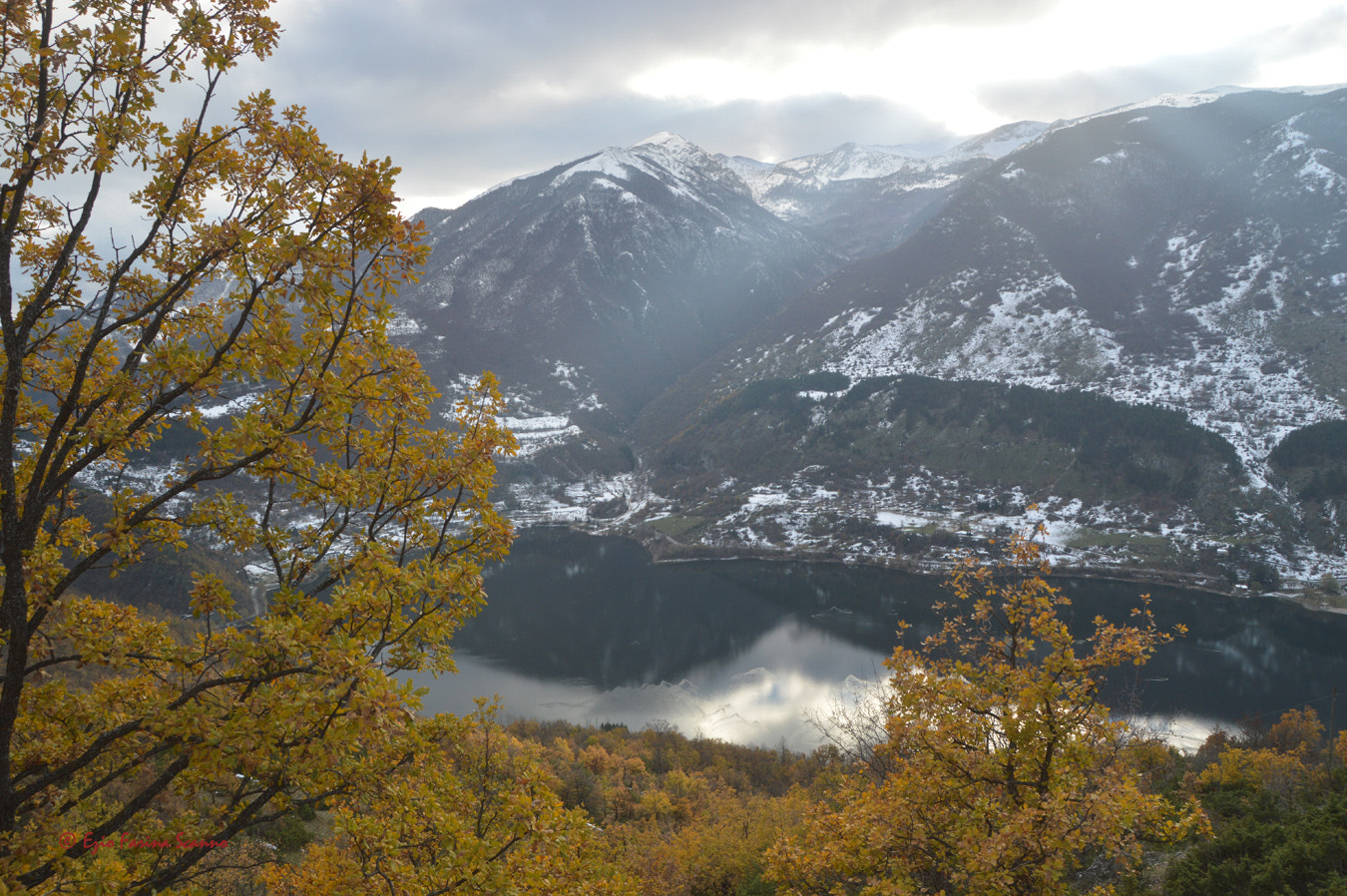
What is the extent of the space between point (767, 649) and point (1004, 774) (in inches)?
2502

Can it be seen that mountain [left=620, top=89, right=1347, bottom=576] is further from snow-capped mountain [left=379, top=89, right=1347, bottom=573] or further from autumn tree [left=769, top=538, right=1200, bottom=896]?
autumn tree [left=769, top=538, right=1200, bottom=896]

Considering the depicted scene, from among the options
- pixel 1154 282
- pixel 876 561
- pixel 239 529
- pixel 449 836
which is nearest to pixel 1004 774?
pixel 449 836

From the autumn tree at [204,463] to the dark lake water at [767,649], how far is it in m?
42.4

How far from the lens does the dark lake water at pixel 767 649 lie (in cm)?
5272

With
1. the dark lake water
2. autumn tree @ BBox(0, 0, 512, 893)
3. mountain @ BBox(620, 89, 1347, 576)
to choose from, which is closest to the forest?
autumn tree @ BBox(0, 0, 512, 893)

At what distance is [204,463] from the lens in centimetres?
395

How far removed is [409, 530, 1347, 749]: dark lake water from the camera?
173 ft

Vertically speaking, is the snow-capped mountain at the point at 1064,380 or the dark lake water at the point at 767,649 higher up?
the snow-capped mountain at the point at 1064,380

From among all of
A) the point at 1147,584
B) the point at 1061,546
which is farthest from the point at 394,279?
the point at 1061,546

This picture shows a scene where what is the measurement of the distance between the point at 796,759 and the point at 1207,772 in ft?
78.7

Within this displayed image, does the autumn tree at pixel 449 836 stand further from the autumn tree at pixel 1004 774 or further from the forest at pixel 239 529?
the autumn tree at pixel 1004 774

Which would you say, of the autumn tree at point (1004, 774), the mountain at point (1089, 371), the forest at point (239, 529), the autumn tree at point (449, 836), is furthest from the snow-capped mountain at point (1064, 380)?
the forest at point (239, 529)

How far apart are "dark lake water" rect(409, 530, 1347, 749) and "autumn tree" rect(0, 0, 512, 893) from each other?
42.4 m

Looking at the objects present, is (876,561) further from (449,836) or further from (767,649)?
(449,836)
